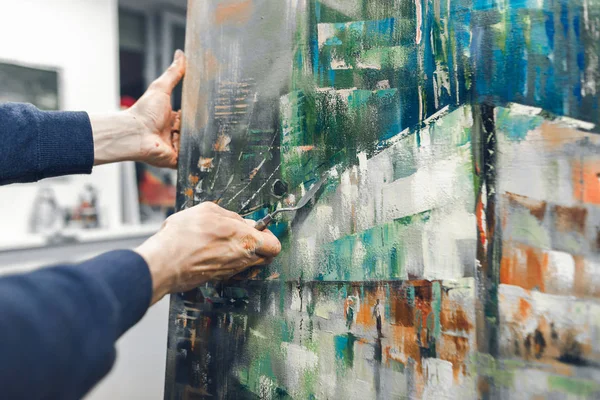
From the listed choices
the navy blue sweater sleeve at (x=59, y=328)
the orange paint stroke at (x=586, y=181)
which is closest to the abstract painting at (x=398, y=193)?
the orange paint stroke at (x=586, y=181)

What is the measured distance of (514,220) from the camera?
2.16ft

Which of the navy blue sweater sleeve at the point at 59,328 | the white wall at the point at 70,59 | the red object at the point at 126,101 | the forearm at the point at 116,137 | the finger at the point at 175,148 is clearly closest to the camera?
the navy blue sweater sleeve at the point at 59,328

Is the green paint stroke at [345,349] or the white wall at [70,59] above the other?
the white wall at [70,59]

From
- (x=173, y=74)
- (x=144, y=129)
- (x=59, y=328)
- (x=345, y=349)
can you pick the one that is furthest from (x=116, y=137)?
(x=345, y=349)

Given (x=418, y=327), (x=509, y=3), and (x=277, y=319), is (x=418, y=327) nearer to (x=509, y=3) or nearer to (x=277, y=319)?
(x=277, y=319)

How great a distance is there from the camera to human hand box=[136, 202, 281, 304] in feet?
2.44

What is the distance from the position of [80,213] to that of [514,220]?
2328 mm

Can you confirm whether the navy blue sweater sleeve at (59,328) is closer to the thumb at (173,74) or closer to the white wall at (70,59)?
the thumb at (173,74)

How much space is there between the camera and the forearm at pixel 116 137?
1.03 m

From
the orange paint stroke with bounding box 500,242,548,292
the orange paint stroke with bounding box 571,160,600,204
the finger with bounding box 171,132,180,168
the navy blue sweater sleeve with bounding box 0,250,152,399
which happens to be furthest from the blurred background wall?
the orange paint stroke with bounding box 571,160,600,204

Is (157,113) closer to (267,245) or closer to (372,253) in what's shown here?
(267,245)

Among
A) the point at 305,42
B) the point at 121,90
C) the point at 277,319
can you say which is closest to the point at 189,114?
the point at 305,42

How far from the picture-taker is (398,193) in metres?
0.76

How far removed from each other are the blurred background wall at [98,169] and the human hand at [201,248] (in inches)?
64.1
